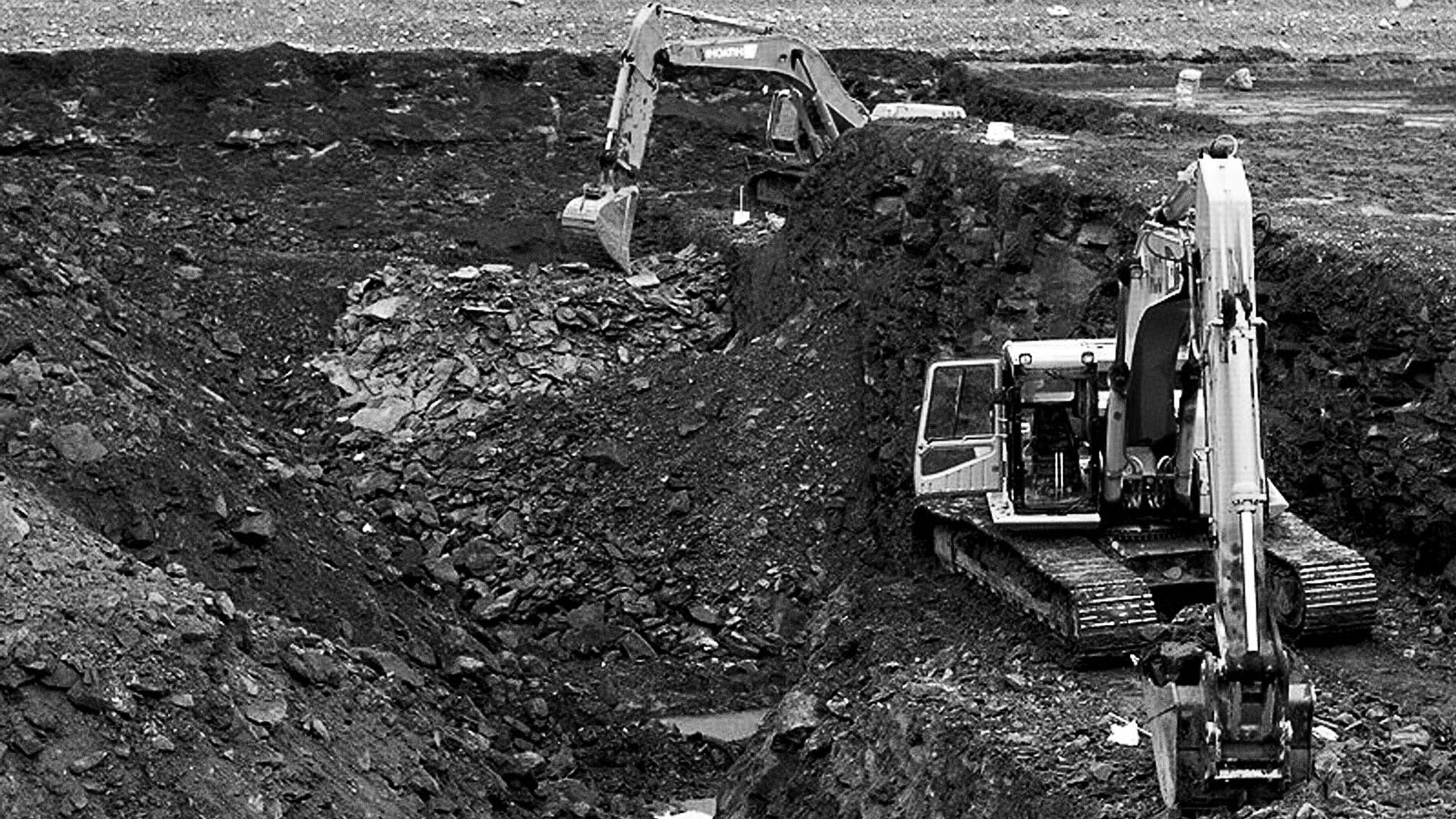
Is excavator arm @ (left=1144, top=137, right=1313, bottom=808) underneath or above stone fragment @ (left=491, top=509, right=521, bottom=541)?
above

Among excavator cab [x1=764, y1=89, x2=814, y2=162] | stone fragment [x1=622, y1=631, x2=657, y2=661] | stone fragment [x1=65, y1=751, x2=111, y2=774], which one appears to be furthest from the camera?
excavator cab [x1=764, y1=89, x2=814, y2=162]

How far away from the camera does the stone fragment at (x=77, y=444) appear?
51.9 feet

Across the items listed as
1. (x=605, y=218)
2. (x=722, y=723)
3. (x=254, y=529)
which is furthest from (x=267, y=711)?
(x=605, y=218)

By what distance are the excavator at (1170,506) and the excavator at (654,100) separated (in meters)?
7.62

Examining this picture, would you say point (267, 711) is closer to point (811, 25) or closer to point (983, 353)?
point (983, 353)

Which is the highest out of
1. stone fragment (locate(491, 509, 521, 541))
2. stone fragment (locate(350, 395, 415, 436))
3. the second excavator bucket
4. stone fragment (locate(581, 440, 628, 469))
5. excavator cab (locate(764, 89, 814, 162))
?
excavator cab (locate(764, 89, 814, 162))

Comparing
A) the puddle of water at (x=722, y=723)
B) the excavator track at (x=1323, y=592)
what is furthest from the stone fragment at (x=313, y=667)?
the excavator track at (x=1323, y=592)

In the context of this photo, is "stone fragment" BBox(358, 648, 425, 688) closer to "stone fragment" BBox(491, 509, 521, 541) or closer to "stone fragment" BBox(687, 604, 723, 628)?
"stone fragment" BBox(687, 604, 723, 628)

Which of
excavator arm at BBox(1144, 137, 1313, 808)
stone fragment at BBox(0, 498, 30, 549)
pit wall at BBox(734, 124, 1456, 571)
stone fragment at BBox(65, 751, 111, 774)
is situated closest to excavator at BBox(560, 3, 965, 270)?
pit wall at BBox(734, 124, 1456, 571)

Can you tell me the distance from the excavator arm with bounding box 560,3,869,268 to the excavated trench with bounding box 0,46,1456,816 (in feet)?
2.15

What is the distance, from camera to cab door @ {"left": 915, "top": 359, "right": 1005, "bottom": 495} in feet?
51.5

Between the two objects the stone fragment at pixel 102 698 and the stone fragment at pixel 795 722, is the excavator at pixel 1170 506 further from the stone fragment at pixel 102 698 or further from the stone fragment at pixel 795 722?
the stone fragment at pixel 102 698

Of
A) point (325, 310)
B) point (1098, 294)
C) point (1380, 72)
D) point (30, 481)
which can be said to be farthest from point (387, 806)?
point (1380, 72)

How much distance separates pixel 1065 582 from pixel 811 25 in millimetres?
22063
